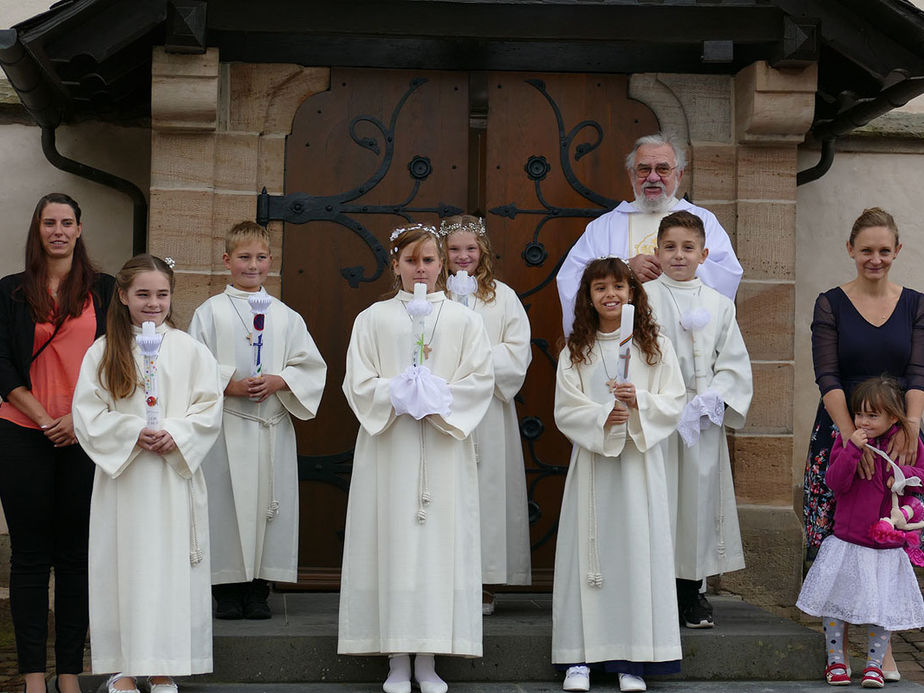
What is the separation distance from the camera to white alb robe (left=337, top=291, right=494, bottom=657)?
5848 mm

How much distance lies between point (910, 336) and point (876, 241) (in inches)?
18.5

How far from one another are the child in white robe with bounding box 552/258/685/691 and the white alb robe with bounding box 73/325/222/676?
1.55 meters

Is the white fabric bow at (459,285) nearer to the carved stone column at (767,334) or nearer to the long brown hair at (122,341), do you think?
the long brown hair at (122,341)

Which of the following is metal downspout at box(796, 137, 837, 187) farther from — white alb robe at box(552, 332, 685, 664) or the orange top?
the orange top

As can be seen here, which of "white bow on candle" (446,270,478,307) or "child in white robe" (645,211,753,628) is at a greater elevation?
"white bow on candle" (446,270,478,307)

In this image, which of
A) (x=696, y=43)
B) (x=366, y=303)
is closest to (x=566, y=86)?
(x=696, y=43)

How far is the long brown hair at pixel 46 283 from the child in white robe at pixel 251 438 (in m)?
0.84

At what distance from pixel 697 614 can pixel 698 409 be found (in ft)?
3.16

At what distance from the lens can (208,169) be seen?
7.88 metres

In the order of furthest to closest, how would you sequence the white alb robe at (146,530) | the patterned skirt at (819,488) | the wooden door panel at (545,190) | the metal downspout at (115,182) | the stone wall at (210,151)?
the metal downspout at (115,182) → the wooden door panel at (545,190) → the stone wall at (210,151) → the patterned skirt at (819,488) → the white alb robe at (146,530)

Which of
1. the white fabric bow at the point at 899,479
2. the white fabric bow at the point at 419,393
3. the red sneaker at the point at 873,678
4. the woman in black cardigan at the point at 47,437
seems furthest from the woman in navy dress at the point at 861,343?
the woman in black cardigan at the point at 47,437

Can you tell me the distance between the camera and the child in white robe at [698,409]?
6574mm

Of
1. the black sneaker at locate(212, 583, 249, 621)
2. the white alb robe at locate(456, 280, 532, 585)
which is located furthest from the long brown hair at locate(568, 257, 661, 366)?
the black sneaker at locate(212, 583, 249, 621)

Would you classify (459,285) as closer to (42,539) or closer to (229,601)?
(229,601)
